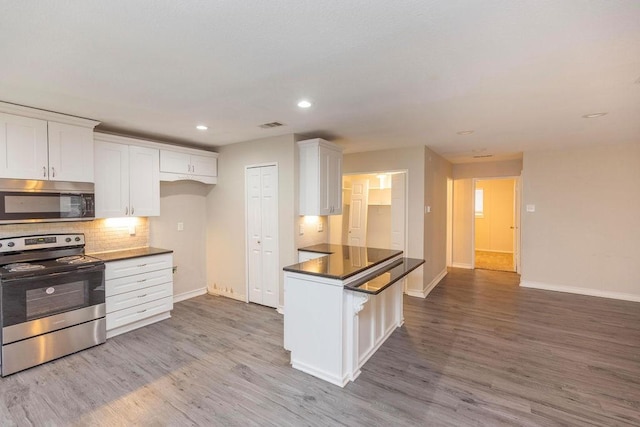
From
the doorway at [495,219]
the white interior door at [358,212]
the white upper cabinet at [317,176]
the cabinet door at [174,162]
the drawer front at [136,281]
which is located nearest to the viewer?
the drawer front at [136,281]

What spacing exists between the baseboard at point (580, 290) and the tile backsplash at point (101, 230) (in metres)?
6.77

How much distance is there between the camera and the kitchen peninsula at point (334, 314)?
8.64ft

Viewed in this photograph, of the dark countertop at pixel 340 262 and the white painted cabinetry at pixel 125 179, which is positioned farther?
the white painted cabinetry at pixel 125 179

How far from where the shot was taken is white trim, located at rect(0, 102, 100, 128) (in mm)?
2857

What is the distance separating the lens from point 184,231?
4926mm

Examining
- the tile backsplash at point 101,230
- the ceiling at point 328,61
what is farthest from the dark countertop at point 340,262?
the tile backsplash at point 101,230

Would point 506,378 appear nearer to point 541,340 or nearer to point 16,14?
point 541,340

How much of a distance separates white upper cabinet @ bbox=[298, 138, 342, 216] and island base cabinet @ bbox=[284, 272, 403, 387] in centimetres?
146

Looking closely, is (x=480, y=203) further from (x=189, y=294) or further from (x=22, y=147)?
(x=22, y=147)

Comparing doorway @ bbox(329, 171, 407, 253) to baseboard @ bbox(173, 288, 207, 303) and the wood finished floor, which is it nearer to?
the wood finished floor

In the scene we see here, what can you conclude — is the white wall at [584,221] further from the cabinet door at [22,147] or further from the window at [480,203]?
the cabinet door at [22,147]

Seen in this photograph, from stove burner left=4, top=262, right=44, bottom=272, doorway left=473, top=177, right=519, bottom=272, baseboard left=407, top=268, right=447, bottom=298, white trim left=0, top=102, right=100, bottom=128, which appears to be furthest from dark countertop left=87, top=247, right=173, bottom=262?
doorway left=473, top=177, right=519, bottom=272

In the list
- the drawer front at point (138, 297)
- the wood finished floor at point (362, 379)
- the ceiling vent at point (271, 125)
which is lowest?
the wood finished floor at point (362, 379)

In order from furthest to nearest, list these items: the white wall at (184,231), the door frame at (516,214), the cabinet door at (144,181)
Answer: the door frame at (516,214), the white wall at (184,231), the cabinet door at (144,181)
